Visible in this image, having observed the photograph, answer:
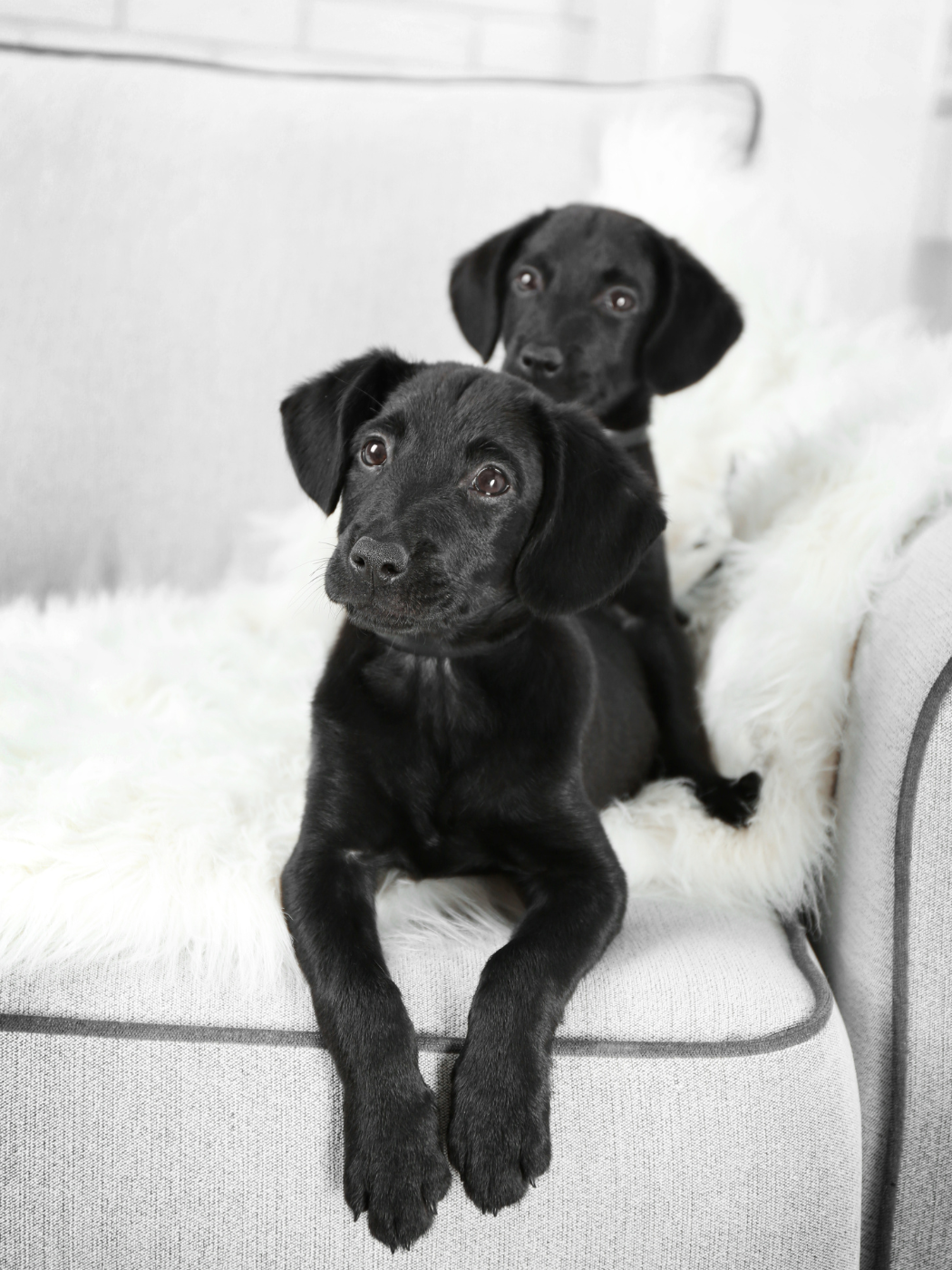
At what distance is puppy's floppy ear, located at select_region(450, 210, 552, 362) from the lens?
2.04 m

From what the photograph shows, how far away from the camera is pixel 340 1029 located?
1.12m

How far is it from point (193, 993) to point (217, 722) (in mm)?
588

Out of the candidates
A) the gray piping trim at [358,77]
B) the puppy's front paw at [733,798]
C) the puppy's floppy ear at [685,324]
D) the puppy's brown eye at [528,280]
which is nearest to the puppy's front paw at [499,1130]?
the puppy's front paw at [733,798]

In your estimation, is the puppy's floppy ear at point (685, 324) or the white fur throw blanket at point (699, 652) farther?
the puppy's floppy ear at point (685, 324)

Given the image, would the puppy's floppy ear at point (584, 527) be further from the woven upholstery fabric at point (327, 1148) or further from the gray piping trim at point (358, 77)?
the gray piping trim at point (358, 77)

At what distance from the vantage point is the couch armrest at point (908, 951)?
1268 mm

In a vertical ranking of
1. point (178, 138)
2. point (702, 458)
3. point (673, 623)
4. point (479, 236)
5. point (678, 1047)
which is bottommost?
point (678, 1047)

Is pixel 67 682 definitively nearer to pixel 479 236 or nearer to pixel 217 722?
pixel 217 722

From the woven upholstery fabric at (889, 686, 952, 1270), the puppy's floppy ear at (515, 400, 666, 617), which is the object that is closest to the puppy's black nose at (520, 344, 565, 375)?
the puppy's floppy ear at (515, 400, 666, 617)

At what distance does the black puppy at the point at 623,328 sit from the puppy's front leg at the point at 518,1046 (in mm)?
650

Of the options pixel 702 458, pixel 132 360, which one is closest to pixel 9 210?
pixel 132 360

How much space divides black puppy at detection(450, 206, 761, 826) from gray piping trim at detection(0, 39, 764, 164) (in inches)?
25.2

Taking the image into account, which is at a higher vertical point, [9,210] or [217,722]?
[9,210]

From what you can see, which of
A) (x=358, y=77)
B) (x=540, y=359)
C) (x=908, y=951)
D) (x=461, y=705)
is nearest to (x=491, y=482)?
(x=461, y=705)
